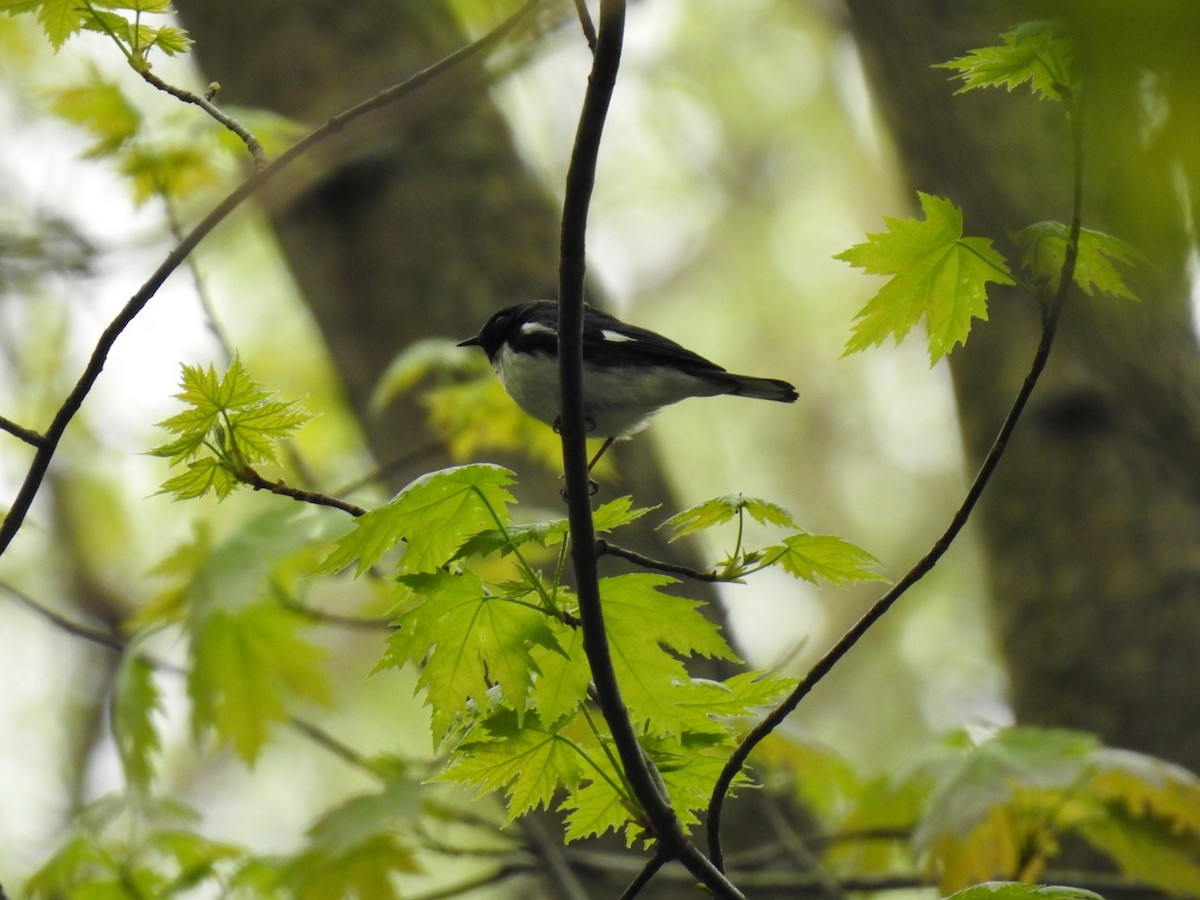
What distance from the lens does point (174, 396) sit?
5.03 feet

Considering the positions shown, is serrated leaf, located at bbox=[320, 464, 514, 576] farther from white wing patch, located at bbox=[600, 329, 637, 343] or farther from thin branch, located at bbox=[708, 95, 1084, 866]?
white wing patch, located at bbox=[600, 329, 637, 343]

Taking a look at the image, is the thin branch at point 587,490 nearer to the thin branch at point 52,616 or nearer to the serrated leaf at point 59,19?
the serrated leaf at point 59,19

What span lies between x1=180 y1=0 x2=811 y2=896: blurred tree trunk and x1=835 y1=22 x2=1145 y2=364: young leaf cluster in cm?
207

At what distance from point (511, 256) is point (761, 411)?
9.20m

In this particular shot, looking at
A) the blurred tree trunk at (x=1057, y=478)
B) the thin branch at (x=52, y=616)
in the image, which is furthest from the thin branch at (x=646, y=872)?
the thin branch at (x=52, y=616)

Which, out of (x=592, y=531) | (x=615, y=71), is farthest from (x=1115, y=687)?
(x=615, y=71)

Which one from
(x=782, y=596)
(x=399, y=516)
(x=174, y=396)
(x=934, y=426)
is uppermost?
(x=174, y=396)

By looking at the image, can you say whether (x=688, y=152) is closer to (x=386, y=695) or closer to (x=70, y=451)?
(x=386, y=695)

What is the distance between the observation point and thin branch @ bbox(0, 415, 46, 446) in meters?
1.39

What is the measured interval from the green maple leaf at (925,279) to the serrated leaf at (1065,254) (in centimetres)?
11

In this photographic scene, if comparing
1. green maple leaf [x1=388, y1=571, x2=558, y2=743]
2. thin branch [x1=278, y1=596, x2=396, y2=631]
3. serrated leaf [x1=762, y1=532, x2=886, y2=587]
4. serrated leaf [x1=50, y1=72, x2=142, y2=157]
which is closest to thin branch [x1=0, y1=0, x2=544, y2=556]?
green maple leaf [x1=388, y1=571, x2=558, y2=743]

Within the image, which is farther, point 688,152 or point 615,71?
point 688,152

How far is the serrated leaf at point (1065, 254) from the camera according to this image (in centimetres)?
137

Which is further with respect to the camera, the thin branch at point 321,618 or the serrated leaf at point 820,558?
A: the thin branch at point 321,618
